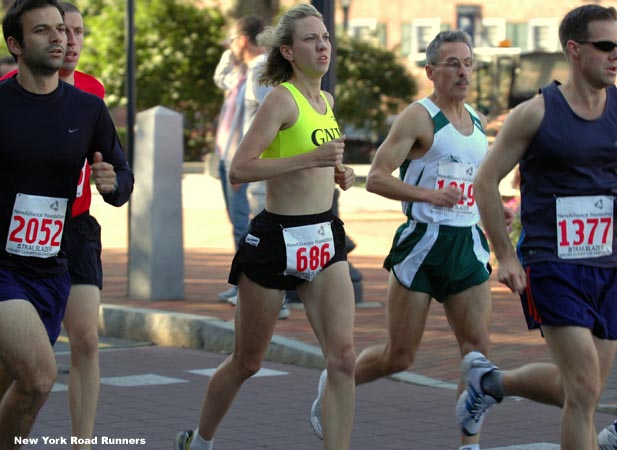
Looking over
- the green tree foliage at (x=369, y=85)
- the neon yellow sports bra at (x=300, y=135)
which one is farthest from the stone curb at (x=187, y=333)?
the green tree foliage at (x=369, y=85)

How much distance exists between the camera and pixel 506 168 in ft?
17.3

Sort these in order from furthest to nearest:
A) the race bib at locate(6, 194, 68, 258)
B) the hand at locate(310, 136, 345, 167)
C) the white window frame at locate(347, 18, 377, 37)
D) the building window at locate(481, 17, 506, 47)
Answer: the building window at locate(481, 17, 506, 47) → the white window frame at locate(347, 18, 377, 37) → the hand at locate(310, 136, 345, 167) → the race bib at locate(6, 194, 68, 258)

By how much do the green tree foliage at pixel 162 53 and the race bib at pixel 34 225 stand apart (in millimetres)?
27124

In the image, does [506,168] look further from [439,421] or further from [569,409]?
[439,421]

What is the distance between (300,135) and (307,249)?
1.59ft

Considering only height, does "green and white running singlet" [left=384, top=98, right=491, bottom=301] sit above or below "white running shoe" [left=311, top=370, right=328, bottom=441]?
above

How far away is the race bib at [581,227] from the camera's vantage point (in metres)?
5.21

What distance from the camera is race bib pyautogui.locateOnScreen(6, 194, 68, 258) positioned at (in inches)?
201

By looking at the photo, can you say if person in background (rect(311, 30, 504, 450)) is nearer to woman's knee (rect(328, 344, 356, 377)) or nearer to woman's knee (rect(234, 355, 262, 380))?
woman's knee (rect(234, 355, 262, 380))

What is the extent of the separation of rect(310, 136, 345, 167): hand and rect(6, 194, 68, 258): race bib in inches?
41.8

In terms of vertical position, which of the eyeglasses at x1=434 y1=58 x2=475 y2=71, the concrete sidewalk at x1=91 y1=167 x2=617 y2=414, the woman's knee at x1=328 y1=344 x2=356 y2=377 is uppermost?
the eyeglasses at x1=434 y1=58 x2=475 y2=71

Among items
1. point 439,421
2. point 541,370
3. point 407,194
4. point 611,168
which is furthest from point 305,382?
point 611,168

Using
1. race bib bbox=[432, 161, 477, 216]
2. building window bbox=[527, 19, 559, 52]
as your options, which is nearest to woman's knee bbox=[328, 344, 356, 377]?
race bib bbox=[432, 161, 477, 216]

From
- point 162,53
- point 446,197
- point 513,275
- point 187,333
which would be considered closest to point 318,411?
point 446,197
